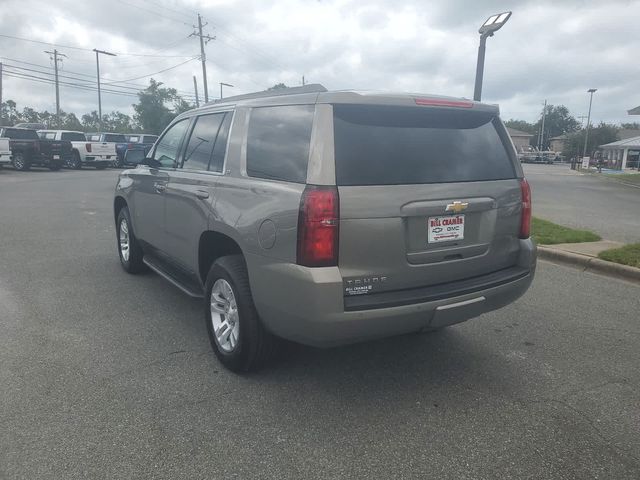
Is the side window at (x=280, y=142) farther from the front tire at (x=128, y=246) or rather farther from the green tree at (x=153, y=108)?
the green tree at (x=153, y=108)

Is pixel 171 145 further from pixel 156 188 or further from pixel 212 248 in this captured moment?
pixel 212 248

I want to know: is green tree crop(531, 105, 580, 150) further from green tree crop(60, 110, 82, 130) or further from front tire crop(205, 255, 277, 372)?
front tire crop(205, 255, 277, 372)

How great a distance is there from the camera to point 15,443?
2650 mm

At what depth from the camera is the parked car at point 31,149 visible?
22.5m

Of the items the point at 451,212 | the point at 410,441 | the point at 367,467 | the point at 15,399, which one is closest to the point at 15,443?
the point at 15,399

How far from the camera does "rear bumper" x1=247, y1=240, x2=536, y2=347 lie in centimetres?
278

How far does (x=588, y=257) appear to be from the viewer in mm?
6594

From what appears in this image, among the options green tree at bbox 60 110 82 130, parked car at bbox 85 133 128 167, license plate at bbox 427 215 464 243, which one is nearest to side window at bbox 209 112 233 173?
license plate at bbox 427 215 464 243

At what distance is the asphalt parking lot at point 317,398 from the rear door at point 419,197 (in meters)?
0.79

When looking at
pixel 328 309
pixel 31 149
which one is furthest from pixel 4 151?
pixel 328 309

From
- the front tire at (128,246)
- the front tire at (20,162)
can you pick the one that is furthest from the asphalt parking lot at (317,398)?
the front tire at (20,162)

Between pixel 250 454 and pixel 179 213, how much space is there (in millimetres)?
2249

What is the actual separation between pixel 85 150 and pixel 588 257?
24445 mm

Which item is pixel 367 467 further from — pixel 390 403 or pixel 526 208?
pixel 526 208
